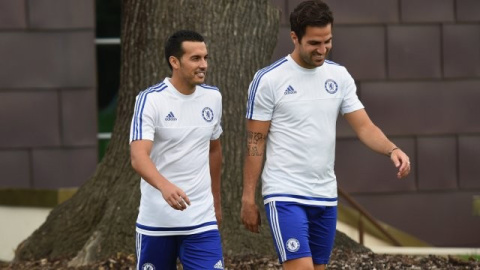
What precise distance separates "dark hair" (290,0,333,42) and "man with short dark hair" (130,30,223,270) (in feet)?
1.79

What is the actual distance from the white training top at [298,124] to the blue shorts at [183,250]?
0.45 m

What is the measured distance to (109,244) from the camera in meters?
10.4

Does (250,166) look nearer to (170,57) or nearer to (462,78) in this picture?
(170,57)

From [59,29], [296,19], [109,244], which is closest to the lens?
[296,19]

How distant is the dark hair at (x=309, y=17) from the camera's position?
23.1ft

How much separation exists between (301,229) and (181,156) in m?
0.81

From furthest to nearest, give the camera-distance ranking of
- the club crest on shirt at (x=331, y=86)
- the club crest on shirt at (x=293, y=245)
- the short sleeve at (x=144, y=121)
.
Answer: the club crest on shirt at (x=331, y=86), the club crest on shirt at (x=293, y=245), the short sleeve at (x=144, y=121)

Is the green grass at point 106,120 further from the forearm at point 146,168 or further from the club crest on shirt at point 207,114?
the forearm at point 146,168

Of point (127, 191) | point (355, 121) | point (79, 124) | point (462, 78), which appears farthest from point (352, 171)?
point (355, 121)

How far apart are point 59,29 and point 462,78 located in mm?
5022

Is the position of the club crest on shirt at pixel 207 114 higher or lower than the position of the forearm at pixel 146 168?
higher

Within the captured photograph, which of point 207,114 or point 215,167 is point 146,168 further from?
point 215,167

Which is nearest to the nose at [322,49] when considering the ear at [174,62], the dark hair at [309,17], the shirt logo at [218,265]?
the dark hair at [309,17]

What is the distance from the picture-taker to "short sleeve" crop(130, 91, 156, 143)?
6938mm
